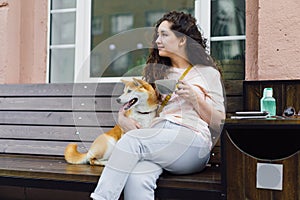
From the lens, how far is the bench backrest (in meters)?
2.29

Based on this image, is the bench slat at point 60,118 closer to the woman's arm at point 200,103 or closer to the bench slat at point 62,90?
the bench slat at point 62,90

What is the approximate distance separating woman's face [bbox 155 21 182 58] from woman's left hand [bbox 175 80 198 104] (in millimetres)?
219

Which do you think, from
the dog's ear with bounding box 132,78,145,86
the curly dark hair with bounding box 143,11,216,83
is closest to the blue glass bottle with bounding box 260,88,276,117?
the curly dark hair with bounding box 143,11,216,83

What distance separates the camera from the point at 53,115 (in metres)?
2.40

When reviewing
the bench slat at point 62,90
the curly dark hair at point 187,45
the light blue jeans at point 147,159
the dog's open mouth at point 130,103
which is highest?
the curly dark hair at point 187,45

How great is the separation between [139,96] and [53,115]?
800 millimetres

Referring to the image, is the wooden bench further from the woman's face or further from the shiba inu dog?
the woman's face

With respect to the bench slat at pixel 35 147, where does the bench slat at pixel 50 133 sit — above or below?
above

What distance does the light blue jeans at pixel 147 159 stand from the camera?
152 centimetres

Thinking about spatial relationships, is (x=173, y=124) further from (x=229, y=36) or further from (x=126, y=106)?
(x=229, y=36)

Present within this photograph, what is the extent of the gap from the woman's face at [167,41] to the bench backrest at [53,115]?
433 mm

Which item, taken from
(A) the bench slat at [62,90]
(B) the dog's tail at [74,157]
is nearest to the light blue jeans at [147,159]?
(B) the dog's tail at [74,157]

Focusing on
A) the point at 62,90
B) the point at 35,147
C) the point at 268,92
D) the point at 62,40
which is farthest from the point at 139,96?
the point at 62,40

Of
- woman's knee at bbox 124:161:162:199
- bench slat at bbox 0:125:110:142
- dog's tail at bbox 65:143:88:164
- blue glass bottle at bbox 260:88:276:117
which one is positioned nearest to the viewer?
woman's knee at bbox 124:161:162:199
